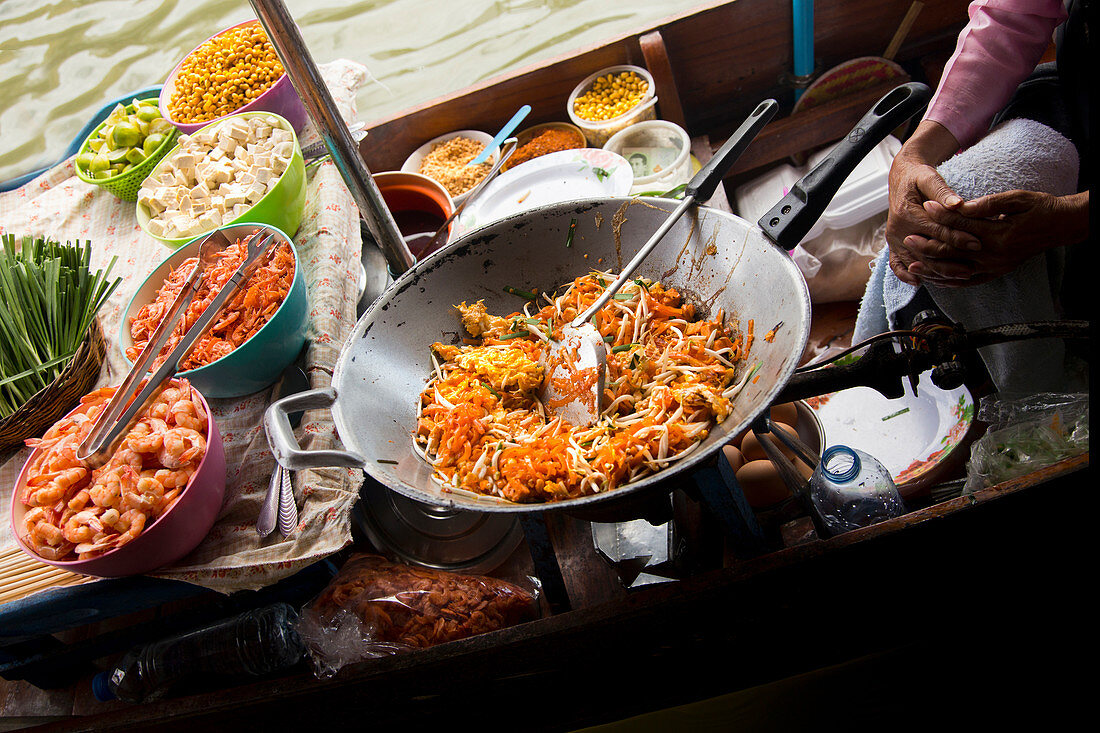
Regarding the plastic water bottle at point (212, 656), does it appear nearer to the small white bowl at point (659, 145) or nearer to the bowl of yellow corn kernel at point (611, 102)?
the small white bowl at point (659, 145)

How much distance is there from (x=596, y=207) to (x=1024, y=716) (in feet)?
5.57

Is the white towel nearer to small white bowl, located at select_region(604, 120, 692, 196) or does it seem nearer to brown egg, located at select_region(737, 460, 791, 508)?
brown egg, located at select_region(737, 460, 791, 508)

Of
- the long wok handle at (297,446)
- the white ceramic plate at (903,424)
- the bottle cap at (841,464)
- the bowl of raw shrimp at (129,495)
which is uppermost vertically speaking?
the long wok handle at (297,446)

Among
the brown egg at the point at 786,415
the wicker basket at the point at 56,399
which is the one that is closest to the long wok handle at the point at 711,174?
the brown egg at the point at 786,415

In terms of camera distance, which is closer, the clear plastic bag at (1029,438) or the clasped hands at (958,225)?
the clasped hands at (958,225)

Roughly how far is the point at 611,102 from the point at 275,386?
1992 millimetres

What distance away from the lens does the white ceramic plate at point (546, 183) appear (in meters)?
2.52

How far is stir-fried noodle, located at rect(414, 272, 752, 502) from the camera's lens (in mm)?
1221

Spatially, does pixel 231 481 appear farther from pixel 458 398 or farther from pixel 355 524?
pixel 458 398

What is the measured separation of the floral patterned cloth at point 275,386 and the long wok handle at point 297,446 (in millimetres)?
440

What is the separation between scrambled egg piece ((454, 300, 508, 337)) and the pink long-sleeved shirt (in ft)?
4.77

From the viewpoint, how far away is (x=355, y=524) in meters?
2.01

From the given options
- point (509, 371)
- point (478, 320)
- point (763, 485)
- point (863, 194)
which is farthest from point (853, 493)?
point (863, 194)

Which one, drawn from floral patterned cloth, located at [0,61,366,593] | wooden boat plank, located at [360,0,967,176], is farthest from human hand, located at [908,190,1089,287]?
floral patterned cloth, located at [0,61,366,593]
